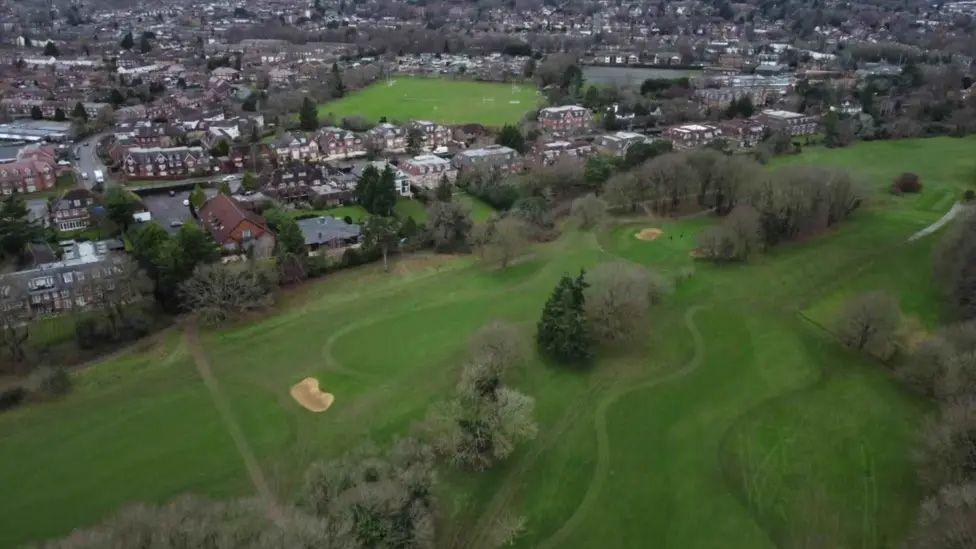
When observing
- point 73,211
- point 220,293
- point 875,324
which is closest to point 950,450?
point 875,324

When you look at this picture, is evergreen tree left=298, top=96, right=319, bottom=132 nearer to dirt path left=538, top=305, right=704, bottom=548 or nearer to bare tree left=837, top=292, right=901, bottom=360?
dirt path left=538, top=305, right=704, bottom=548

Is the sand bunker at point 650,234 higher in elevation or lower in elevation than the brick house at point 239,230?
lower

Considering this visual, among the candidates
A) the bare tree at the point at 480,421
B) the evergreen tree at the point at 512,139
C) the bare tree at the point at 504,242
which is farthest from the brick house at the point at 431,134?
the bare tree at the point at 480,421

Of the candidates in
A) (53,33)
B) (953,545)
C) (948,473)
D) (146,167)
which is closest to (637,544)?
(953,545)

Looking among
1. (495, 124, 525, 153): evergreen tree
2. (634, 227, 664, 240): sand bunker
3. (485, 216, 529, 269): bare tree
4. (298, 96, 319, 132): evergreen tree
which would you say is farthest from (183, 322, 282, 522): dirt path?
(298, 96, 319, 132): evergreen tree

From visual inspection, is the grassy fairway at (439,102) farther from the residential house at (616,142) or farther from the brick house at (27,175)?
the brick house at (27,175)

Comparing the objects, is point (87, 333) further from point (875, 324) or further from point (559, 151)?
point (559, 151)
